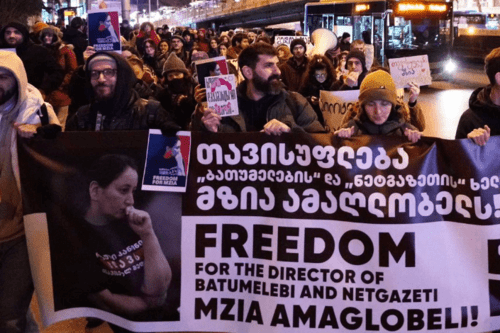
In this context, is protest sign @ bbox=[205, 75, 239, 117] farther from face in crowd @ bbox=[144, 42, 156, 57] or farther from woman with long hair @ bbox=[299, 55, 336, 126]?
face in crowd @ bbox=[144, 42, 156, 57]

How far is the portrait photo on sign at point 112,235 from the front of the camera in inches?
180

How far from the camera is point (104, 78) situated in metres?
4.65

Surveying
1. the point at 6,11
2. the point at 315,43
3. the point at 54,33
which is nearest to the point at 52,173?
the point at 54,33

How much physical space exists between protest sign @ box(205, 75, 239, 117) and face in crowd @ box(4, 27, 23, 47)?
487cm

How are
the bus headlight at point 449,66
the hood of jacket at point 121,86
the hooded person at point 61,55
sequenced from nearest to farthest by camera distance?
the hood of jacket at point 121,86 < the hooded person at point 61,55 < the bus headlight at point 449,66

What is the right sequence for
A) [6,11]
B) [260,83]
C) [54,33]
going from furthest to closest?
[6,11] < [54,33] < [260,83]

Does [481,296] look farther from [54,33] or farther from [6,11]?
[6,11]

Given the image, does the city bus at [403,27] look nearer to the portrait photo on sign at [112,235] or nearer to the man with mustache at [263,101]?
the man with mustache at [263,101]

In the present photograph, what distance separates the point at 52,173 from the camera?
15.2ft

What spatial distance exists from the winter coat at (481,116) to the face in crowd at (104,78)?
2.12 metres

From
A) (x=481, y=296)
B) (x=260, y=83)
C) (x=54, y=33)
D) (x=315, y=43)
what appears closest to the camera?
(x=481, y=296)

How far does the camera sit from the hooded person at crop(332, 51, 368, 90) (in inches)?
341

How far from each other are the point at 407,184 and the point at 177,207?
4.25 feet

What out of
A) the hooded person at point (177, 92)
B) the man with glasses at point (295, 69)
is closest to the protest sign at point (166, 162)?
the hooded person at point (177, 92)
